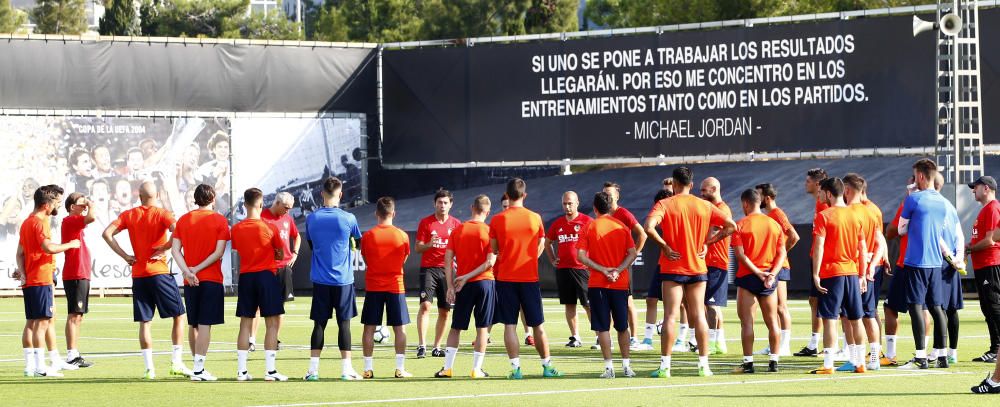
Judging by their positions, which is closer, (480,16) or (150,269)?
(150,269)

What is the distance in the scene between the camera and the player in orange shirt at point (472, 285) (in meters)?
15.2

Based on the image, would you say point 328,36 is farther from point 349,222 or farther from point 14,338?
point 349,222

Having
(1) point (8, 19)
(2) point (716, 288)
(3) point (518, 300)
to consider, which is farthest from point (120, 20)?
(3) point (518, 300)

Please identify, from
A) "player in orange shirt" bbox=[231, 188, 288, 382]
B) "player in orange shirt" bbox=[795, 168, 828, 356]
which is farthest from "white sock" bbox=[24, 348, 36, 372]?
"player in orange shirt" bbox=[795, 168, 828, 356]

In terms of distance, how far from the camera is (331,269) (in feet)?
49.2

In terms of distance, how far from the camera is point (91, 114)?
124ft

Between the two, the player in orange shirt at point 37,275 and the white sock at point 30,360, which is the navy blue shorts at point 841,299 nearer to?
the player in orange shirt at point 37,275

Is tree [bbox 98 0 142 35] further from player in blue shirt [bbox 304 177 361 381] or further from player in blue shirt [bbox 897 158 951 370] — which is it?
player in blue shirt [bbox 897 158 951 370]

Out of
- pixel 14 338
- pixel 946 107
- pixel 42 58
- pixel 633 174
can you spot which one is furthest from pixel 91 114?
pixel 946 107

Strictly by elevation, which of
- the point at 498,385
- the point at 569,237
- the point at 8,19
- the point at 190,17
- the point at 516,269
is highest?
the point at 8,19

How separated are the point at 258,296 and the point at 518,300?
2422mm

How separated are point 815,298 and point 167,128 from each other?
80.4 ft

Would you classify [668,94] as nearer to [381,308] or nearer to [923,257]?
[923,257]

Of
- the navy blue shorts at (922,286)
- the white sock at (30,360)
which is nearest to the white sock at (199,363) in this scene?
the white sock at (30,360)
